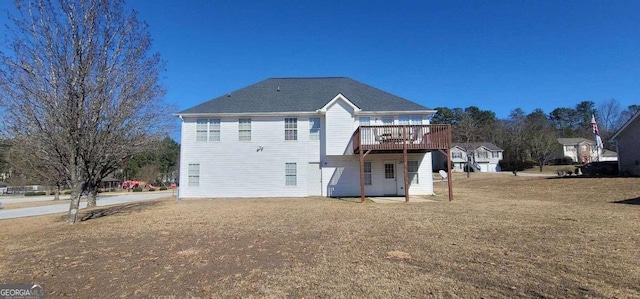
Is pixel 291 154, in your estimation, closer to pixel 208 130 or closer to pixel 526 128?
pixel 208 130

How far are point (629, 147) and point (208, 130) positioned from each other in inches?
1141

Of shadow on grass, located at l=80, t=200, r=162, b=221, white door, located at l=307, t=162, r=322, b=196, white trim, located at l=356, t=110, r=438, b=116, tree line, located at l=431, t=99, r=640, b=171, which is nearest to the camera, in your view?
shadow on grass, located at l=80, t=200, r=162, b=221

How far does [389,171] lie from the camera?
19109 mm

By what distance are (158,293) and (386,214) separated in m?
8.23

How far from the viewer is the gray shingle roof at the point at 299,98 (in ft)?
63.9

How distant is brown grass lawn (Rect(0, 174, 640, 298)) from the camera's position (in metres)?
4.25

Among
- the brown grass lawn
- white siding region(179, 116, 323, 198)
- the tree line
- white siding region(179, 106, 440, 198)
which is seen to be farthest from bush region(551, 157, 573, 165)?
white siding region(179, 116, 323, 198)

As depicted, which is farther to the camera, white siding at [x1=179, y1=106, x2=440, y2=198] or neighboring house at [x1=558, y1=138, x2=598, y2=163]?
neighboring house at [x1=558, y1=138, x2=598, y2=163]

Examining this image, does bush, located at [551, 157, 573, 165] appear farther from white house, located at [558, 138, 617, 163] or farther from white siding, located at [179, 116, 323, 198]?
white siding, located at [179, 116, 323, 198]

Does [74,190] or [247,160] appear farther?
[247,160]

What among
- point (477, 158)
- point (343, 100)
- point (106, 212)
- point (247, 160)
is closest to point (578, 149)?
point (477, 158)

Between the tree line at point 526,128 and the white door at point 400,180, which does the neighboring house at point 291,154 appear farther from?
the tree line at point 526,128

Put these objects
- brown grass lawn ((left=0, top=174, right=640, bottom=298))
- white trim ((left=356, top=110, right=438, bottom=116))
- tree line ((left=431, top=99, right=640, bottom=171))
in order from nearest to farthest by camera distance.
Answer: brown grass lawn ((left=0, top=174, right=640, bottom=298)) → white trim ((left=356, top=110, right=438, bottom=116)) → tree line ((left=431, top=99, right=640, bottom=171))

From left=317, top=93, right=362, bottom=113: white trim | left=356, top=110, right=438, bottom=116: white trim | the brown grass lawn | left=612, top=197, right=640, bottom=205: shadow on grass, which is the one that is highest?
left=317, top=93, right=362, bottom=113: white trim
